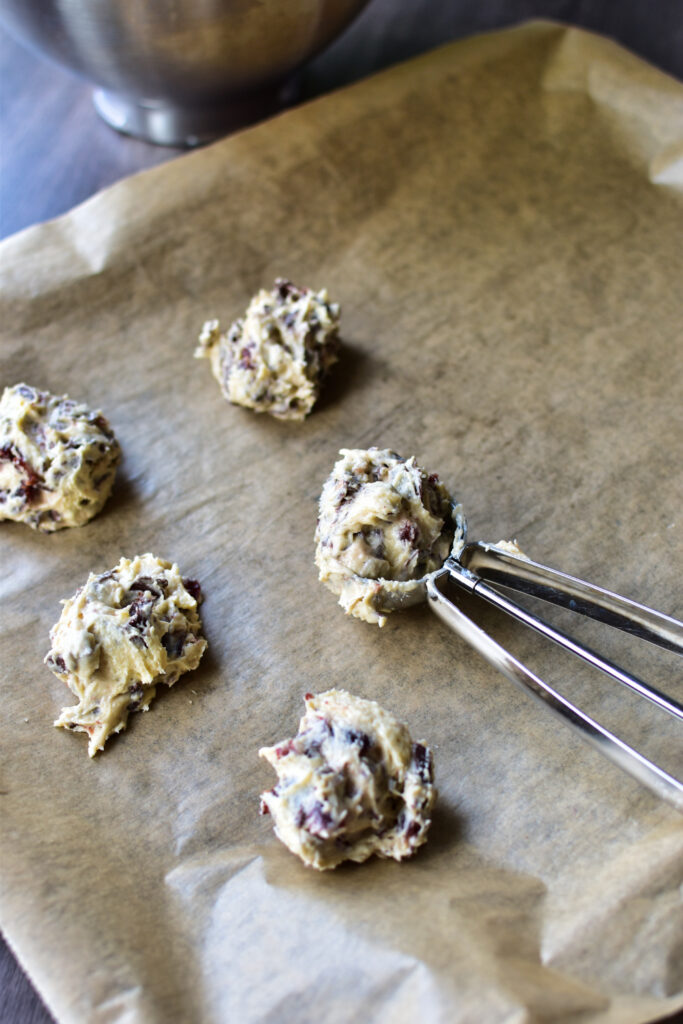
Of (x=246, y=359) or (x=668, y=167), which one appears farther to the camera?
(x=668, y=167)

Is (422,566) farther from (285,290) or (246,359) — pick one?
(285,290)

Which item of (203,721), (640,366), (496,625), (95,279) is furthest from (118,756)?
(640,366)

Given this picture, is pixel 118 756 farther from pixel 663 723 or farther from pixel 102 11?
pixel 102 11

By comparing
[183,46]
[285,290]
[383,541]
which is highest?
[183,46]

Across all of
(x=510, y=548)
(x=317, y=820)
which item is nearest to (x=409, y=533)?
(x=510, y=548)

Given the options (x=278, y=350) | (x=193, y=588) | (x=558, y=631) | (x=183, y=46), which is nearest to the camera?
(x=558, y=631)

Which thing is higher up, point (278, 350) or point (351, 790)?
point (278, 350)

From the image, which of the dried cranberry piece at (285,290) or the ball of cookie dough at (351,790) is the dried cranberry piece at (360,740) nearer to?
the ball of cookie dough at (351,790)
